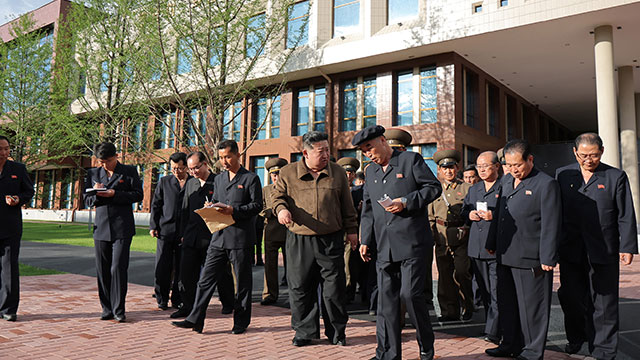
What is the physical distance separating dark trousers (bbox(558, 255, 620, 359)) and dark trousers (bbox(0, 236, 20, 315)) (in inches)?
243

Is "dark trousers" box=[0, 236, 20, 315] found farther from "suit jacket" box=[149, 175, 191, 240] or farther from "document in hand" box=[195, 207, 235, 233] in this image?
"document in hand" box=[195, 207, 235, 233]

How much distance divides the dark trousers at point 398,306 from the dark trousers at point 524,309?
35.1 inches

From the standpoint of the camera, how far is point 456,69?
66.7 ft

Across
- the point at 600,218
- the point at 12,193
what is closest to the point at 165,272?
the point at 12,193

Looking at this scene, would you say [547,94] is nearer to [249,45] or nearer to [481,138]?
[481,138]

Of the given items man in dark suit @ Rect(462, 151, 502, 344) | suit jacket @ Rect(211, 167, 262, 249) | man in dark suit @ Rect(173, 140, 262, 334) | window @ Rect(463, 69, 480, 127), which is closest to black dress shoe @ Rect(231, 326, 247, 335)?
man in dark suit @ Rect(173, 140, 262, 334)

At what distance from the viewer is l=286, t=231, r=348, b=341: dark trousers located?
4418 millimetres

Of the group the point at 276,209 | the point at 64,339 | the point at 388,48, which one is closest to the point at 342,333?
the point at 276,209

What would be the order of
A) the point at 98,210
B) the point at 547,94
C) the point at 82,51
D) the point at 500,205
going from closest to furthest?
1. the point at 500,205
2. the point at 98,210
3. the point at 82,51
4. the point at 547,94

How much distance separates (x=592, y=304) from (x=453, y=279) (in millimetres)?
1677

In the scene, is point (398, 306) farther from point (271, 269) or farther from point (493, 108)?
point (493, 108)

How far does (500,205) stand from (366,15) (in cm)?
1891

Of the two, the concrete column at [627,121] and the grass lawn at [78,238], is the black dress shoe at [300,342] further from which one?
the concrete column at [627,121]

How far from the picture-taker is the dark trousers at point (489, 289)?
4551 mm
